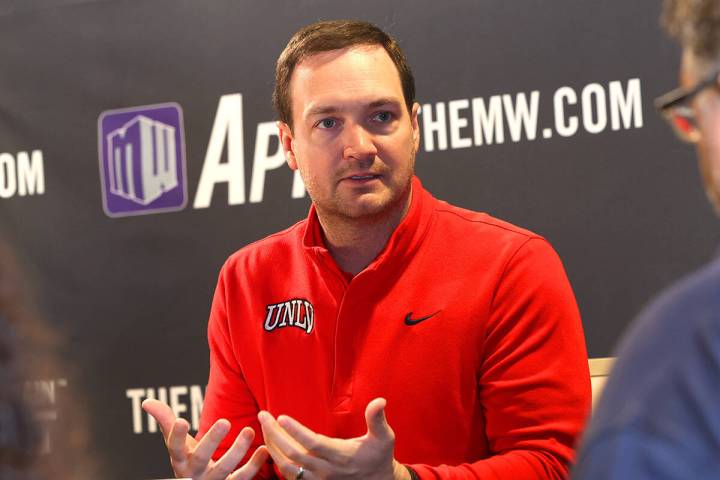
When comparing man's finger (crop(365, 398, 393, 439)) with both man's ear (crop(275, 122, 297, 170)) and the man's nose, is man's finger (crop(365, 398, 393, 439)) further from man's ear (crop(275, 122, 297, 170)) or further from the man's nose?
man's ear (crop(275, 122, 297, 170))

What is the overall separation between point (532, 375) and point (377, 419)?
38 cm

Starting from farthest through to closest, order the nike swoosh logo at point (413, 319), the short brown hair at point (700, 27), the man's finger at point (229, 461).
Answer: the nike swoosh logo at point (413, 319)
the man's finger at point (229, 461)
the short brown hair at point (700, 27)

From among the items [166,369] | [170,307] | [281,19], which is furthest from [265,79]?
[166,369]

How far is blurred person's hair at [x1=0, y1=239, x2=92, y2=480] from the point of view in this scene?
0.50 m

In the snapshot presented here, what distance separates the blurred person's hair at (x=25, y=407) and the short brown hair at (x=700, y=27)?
457 millimetres

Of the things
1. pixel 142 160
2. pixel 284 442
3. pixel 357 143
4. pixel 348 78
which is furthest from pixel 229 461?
pixel 142 160

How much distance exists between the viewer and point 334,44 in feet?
6.23

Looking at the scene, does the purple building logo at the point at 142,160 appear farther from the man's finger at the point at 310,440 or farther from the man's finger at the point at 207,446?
the man's finger at the point at 310,440

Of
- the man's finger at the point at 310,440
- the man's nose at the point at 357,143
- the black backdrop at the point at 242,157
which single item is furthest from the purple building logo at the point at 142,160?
the man's finger at the point at 310,440

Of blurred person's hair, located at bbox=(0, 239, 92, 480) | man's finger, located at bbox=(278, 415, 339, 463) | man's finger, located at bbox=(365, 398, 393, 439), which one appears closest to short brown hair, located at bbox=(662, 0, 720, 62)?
blurred person's hair, located at bbox=(0, 239, 92, 480)

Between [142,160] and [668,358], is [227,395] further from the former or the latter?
[668,358]

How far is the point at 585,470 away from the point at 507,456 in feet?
3.63

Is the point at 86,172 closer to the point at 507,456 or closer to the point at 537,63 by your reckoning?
the point at 537,63

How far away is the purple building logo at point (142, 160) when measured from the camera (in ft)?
9.08
